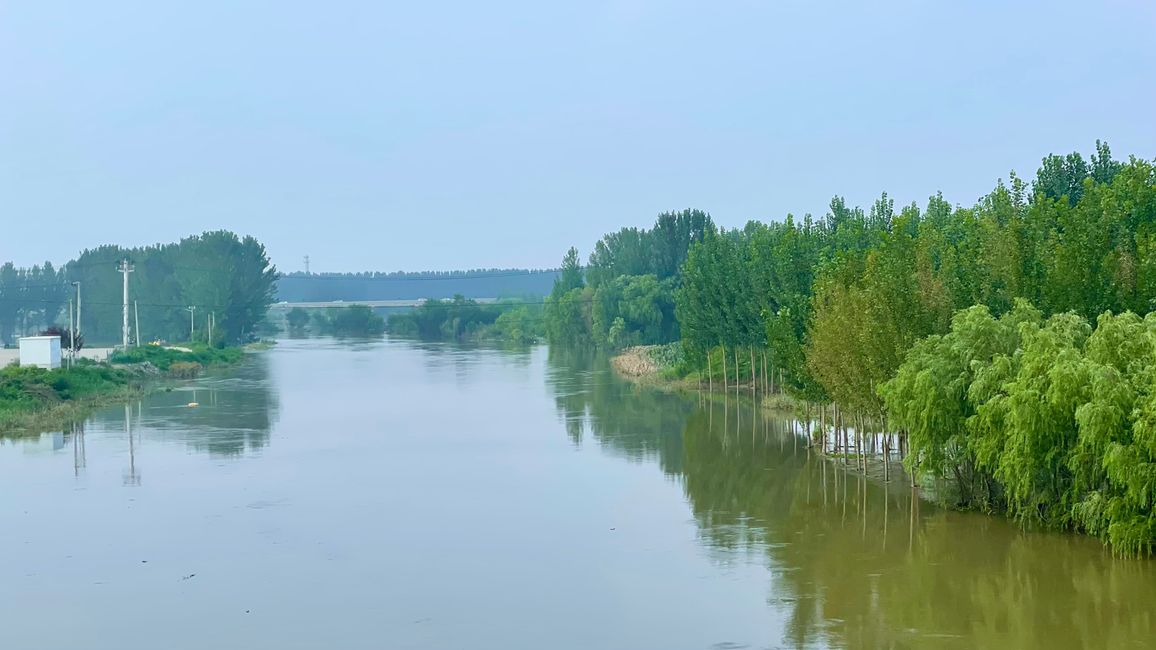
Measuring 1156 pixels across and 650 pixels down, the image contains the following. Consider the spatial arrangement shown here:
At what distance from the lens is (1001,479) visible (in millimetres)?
22328

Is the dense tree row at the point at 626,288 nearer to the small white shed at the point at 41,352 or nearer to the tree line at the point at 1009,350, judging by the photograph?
the small white shed at the point at 41,352

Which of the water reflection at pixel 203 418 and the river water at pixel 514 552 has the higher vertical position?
the water reflection at pixel 203 418

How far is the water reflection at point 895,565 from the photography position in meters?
17.2

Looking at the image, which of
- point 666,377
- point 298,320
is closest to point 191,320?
point 298,320

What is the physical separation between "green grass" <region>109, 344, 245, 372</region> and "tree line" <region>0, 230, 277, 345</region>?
14.8 m

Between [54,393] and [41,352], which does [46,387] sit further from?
[41,352]

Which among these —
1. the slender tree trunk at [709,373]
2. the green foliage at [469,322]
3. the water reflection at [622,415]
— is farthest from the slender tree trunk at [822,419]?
the green foliage at [469,322]

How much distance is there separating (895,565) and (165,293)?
111 m

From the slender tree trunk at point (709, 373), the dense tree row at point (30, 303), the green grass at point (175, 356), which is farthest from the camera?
the dense tree row at point (30, 303)

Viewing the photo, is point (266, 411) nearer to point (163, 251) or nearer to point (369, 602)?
point (369, 602)

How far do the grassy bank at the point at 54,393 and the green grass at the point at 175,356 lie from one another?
7.97 meters

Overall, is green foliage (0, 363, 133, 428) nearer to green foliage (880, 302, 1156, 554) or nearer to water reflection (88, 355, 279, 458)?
water reflection (88, 355, 279, 458)

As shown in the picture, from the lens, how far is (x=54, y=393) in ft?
159

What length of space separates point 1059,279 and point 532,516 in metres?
12.2
